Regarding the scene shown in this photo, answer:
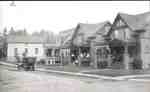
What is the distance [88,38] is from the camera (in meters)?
35.2

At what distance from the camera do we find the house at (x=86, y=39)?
33.2 metres

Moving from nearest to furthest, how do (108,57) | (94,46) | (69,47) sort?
(108,57)
(94,46)
(69,47)

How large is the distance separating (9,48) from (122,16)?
26.0 metres

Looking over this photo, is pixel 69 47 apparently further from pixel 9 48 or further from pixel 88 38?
pixel 9 48

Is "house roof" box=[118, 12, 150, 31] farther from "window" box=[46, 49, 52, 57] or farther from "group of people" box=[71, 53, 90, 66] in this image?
"window" box=[46, 49, 52, 57]

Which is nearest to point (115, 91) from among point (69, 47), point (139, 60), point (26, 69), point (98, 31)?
point (139, 60)

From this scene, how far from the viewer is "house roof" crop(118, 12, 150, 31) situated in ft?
88.7

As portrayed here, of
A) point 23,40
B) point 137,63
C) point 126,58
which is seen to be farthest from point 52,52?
point 137,63

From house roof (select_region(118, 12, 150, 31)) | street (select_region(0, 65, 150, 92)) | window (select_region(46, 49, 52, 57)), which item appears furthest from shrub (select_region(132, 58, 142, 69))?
window (select_region(46, 49, 52, 57))

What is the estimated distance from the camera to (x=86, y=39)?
35531mm

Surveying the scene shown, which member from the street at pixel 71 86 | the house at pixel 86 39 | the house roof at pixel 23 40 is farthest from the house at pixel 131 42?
the house roof at pixel 23 40

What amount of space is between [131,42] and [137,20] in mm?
4429

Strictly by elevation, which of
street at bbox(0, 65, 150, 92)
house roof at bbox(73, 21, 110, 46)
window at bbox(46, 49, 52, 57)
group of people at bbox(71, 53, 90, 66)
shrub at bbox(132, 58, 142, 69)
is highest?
house roof at bbox(73, 21, 110, 46)

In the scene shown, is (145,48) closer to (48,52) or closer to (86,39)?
(86,39)
